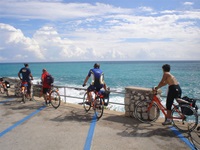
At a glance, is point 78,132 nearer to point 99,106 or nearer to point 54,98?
point 99,106

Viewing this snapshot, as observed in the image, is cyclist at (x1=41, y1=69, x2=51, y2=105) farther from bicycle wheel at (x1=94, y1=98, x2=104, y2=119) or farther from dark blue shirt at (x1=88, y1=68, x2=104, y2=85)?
bicycle wheel at (x1=94, y1=98, x2=104, y2=119)

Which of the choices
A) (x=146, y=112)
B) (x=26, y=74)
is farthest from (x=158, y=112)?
(x=26, y=74)

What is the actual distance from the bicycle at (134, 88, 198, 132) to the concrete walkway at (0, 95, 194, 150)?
0.32 m

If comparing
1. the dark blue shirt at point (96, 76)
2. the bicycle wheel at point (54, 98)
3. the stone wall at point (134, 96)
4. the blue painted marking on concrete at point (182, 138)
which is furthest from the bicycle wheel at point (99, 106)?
the blue painted marking on concrete at point (182, 138)

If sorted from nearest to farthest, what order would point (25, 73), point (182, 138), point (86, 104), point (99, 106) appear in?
point (182, 138) → point (99, 106) → point (86, 104) → point (25, 73)

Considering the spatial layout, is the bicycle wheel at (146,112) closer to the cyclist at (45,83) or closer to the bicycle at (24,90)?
the cyclist at (45,83)

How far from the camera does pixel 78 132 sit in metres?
6.12

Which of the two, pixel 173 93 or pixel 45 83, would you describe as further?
pixel 45 83

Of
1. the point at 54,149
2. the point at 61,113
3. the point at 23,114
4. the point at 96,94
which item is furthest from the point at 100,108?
the point at 23,114

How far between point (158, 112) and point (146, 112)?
0.44 metres

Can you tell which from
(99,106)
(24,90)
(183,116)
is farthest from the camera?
(24,90)

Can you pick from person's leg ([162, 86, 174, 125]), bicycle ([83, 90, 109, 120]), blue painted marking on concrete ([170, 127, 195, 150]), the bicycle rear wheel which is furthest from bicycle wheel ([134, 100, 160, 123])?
the bicycle rear wheel

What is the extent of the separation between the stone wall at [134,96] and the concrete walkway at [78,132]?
1.34ft

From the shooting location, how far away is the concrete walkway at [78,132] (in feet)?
17.0
